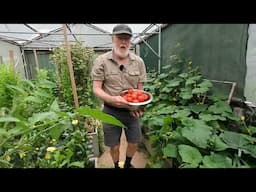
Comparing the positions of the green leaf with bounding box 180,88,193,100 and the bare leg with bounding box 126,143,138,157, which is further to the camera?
the green leaf with bounding box 180,88,193,100

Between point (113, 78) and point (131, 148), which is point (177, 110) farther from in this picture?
point (113, 78)

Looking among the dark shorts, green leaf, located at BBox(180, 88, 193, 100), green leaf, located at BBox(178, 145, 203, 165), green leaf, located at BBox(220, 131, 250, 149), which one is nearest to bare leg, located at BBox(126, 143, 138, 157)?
the dark shorts

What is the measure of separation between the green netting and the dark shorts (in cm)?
98

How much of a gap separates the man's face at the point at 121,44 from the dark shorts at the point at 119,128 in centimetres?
34

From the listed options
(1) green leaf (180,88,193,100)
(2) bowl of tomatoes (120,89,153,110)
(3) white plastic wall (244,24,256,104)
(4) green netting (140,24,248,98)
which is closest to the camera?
(2) bowl of tomatoes (120,89,153,110)

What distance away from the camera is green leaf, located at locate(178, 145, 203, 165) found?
1189 mm

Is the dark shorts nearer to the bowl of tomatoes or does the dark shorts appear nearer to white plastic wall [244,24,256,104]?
the bowl of tomatoes

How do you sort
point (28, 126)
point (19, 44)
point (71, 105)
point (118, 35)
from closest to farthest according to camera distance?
point (28, 126) → point (118, 35) → point (71, 105) → point (19, 44)
